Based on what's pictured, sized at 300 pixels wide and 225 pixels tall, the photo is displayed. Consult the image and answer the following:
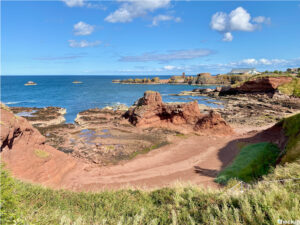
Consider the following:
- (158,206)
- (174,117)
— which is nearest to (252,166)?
(158,206)

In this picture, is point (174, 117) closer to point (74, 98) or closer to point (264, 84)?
point (264, 84)

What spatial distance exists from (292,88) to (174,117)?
4247 centimetres

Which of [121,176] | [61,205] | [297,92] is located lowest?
[121,176]

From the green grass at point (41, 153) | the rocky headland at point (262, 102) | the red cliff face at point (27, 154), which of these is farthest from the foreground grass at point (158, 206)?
the rocky headland at point (262, 102)

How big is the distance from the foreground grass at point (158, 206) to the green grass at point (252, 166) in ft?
17.1

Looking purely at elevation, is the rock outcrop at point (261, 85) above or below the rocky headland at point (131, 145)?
above

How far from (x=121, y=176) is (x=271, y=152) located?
1278cm

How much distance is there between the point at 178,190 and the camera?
838 centimetres

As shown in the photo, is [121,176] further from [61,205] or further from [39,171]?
[61,205]

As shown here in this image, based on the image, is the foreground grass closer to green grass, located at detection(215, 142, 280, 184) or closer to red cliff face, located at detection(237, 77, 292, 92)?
green grass, located at detection(215, 142, 280, 184)

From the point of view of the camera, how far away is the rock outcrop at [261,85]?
55.8m

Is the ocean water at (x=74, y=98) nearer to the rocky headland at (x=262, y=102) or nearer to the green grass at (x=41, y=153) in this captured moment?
the rocky headland at (x=262, y=102)

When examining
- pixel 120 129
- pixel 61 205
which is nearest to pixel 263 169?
pixel 61 205

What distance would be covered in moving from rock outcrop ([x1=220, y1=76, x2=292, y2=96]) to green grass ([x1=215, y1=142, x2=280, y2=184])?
155 ft
